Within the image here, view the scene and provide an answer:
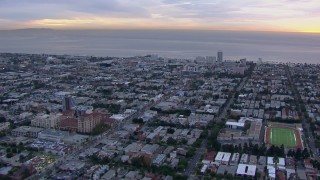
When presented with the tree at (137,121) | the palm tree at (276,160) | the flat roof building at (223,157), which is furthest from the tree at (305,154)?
the tree at (137,121)

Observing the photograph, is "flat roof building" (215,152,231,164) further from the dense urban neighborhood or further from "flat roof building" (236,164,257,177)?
"flat roof building" (236,164,257,177)

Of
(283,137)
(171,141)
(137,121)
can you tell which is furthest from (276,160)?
(137,121)

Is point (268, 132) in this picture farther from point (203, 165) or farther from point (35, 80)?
point (35, 80)

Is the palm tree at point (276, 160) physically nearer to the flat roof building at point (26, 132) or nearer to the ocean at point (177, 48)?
the flat roof building at point (26, 132)

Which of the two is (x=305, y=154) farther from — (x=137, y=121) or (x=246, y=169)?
(x=137, y=121)

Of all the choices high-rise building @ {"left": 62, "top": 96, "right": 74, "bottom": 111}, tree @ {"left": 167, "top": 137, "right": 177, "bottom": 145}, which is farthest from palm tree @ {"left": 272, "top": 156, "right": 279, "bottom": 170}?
high-rise building @ {"left": 62, "top": 96, "right": 74, "bottom": 111}

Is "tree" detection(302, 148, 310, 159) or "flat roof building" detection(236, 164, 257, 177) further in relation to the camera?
"tree" detection(302, 148, 310, 159)

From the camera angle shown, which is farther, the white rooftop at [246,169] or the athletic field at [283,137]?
the athletic field at [283,137]

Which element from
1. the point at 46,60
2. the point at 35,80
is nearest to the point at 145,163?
the point at 35,80
